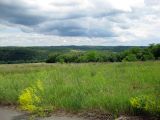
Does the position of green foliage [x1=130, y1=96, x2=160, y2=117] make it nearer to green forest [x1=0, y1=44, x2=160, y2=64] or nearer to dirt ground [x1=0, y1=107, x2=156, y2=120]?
dirt ground [x1=0, y1=107, x2=156, y2=120]

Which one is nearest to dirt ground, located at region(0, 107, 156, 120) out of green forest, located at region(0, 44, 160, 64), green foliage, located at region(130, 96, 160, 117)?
green foliage, located at region(130, 96, 160, 117)

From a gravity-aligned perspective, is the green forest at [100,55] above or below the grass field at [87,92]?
below

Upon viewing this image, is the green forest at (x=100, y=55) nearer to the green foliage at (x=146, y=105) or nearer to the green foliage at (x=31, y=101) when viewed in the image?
the green foliage at (x=31, y=101)

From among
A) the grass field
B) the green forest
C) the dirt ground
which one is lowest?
the green forest

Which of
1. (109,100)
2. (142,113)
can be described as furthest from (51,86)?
(142,113)

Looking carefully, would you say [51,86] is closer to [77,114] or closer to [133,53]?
[77,114]

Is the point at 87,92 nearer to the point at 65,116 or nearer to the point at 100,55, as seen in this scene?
the point at 65,116

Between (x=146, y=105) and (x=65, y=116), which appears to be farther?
(x=65, y=116)

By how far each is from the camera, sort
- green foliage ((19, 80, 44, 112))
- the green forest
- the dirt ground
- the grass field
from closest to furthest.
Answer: the dirt ground < the grass field < green foliage ((19, 80, 44, 112)) < the green forest

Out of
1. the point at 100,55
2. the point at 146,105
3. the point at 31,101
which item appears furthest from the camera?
the point at 100,55

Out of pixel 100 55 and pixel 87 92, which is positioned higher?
pixel 87 92

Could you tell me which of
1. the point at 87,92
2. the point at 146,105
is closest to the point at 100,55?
the point at 87,92

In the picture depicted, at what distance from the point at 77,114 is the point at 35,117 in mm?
1108

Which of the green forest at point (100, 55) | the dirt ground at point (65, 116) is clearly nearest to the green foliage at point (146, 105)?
the dirt ground at point (65, 116)
